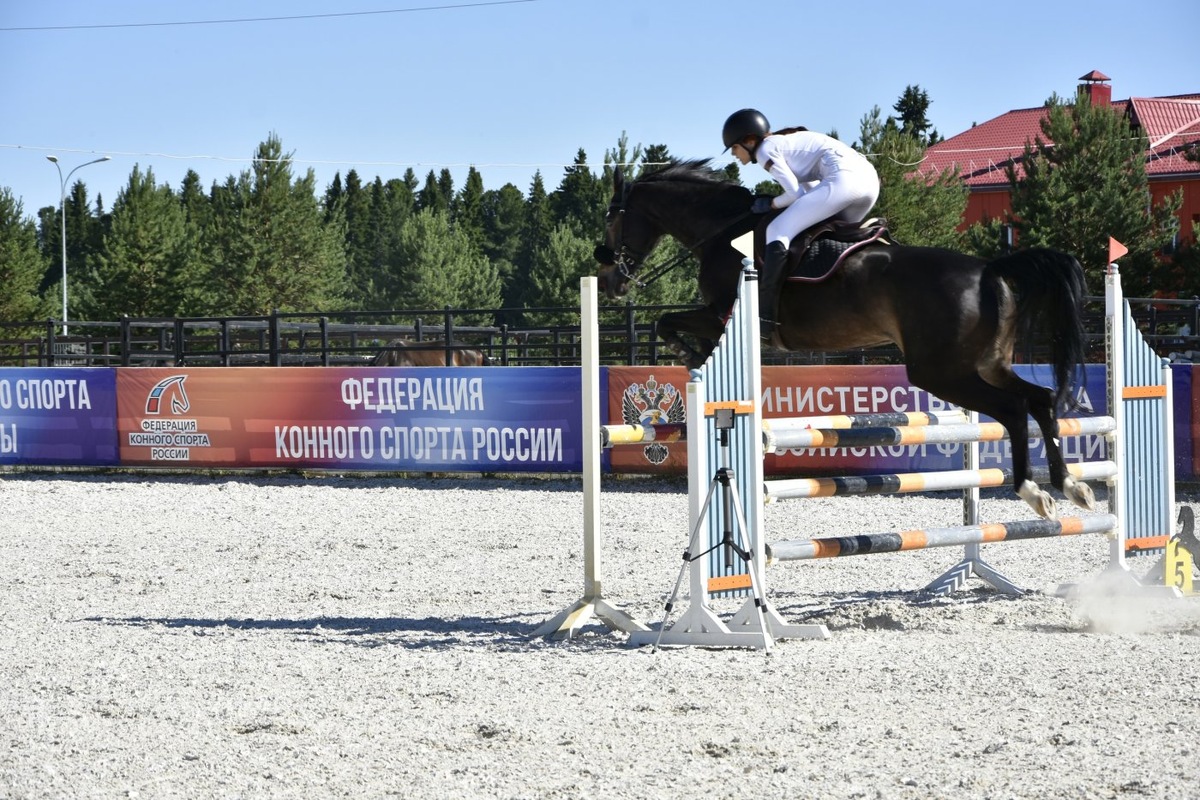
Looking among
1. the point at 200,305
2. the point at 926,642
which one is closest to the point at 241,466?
the point at 926,642

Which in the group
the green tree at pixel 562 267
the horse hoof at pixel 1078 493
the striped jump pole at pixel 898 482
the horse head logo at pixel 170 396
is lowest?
the horse hoof at pixel 1078 493

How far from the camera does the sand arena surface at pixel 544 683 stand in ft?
11.7

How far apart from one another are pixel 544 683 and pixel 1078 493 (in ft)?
8.56

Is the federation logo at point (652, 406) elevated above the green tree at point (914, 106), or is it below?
below

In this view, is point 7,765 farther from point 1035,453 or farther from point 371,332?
point 371,332

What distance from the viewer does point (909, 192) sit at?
108 feet

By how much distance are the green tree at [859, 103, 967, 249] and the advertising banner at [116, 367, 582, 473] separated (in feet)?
63.2

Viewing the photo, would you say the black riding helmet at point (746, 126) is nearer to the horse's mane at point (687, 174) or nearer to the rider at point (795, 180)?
the rider at point (795, 180)

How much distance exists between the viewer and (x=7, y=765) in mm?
3773

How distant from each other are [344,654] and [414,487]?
823 centimetres

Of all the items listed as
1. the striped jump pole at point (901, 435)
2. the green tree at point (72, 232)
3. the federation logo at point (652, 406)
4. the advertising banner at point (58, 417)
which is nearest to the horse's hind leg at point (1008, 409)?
the striped jump pole at point (901, 435)

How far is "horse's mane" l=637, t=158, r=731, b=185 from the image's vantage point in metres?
7.07

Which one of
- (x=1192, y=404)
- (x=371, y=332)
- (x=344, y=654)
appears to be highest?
(x=371, y=332)

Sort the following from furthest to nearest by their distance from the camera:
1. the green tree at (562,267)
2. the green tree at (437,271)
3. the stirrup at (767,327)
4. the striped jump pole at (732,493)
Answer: the green tree at (437,271) → the green tree at (562,267) → the stirrup at (767,327) → the striped jump pole at (732,493)
